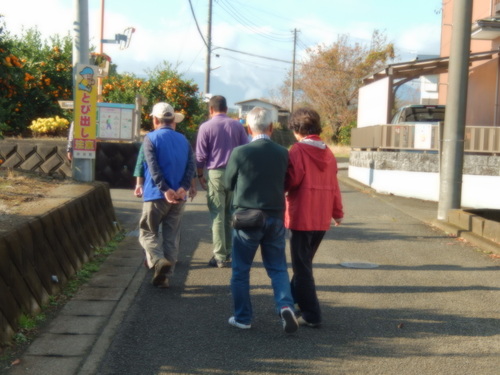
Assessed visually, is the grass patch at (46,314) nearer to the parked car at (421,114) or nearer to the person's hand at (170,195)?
the person's hand at (170,195)

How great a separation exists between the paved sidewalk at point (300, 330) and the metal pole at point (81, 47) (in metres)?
1.24

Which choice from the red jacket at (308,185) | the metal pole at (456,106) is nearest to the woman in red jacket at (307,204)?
the red jacket at (308,185)

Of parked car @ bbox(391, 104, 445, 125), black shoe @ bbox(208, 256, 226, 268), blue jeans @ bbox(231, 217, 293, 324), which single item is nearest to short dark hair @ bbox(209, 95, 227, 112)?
black shoe @ bbox(208, 256, 226, 268)

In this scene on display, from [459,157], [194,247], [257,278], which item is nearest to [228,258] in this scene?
[257,278]

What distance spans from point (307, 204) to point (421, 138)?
12.2m

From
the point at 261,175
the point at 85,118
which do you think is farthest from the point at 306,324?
the point at 85,118

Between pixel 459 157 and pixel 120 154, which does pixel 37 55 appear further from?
pixel 459 157

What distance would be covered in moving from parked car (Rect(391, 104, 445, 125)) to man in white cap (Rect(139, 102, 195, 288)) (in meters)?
12.9

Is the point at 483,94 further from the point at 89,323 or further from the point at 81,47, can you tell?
the point at 89,323

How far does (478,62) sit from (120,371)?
66.4 ft

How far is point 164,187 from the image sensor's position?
7.02 meters

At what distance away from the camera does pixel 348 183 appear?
2128 cm

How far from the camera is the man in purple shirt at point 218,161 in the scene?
8.18 m

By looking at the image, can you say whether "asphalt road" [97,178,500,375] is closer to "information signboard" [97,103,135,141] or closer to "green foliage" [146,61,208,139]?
"information signboard" [97,103,135,141]
